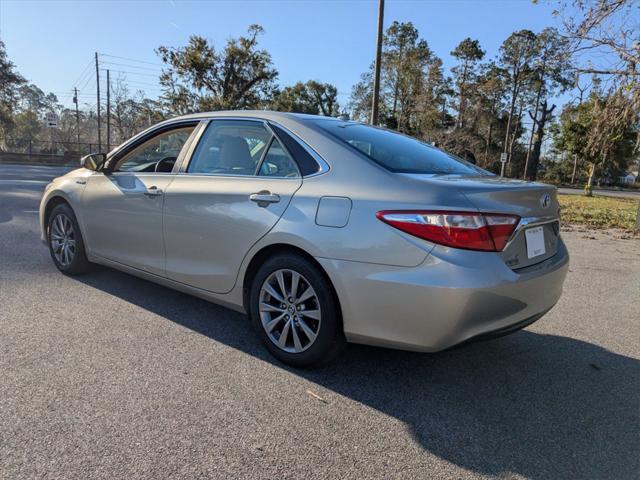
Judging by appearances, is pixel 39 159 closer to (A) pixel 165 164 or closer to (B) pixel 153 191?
(A) pixel 165 164

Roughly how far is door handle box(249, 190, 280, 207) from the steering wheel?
108 centimetres

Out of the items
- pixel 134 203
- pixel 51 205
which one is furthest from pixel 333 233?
pixel 51 205

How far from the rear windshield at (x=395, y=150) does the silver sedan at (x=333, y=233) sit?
19mm

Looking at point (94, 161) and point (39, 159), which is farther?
point (39, 159)

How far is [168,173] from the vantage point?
3.75 metres

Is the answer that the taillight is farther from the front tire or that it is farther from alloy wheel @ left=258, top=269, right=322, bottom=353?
alloy wheel @ left=258, top=269, right=322, bottom=353

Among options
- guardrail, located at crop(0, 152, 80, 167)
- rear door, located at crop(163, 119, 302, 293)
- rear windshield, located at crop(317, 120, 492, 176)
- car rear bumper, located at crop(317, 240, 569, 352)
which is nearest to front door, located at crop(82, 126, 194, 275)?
rear door, located at crop(163, 119, 302, 293)

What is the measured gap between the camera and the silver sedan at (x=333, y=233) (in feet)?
8.00

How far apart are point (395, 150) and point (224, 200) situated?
1.22 metres

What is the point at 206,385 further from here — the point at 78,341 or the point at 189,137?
the point at 189,137

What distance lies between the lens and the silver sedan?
8.00 feet

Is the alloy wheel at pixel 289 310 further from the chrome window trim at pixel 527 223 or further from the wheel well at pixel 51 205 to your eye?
the wheel well at pixel 51 205

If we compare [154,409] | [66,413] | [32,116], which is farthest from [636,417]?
[32,116]

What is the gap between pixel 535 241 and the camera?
109 inches
